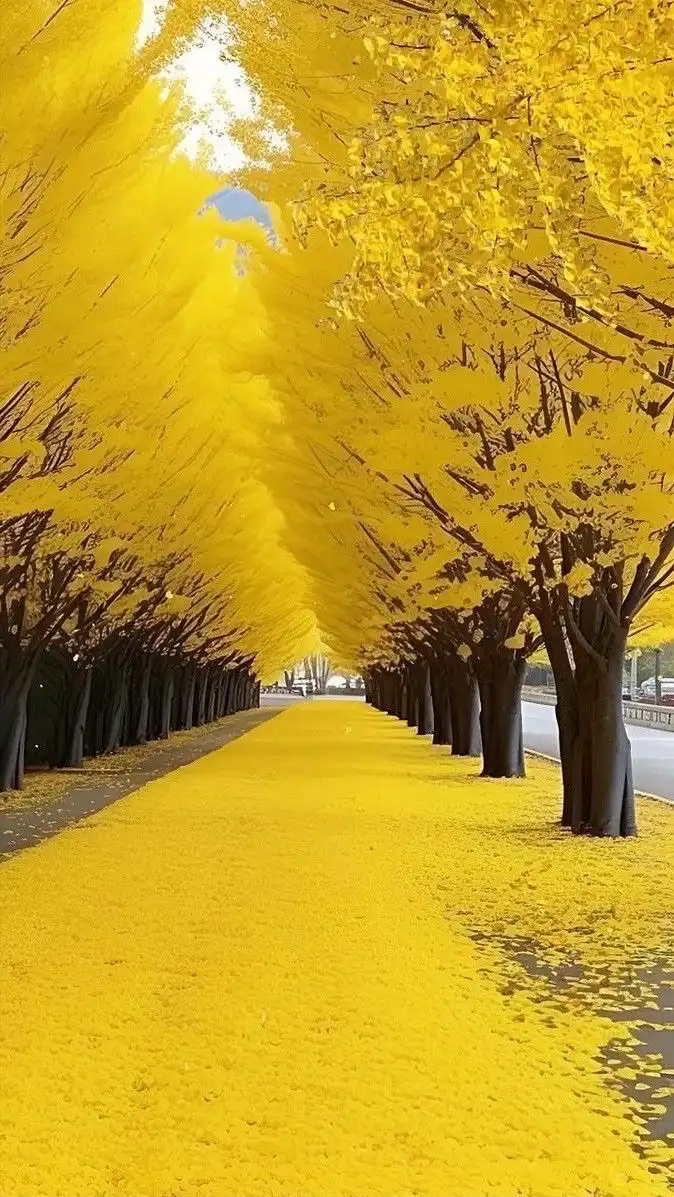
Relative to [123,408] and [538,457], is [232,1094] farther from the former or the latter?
[123,408]

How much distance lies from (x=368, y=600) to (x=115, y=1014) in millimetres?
23292

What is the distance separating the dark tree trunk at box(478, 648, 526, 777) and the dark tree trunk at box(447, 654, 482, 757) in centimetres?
490

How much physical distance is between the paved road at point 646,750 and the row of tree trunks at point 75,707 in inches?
371

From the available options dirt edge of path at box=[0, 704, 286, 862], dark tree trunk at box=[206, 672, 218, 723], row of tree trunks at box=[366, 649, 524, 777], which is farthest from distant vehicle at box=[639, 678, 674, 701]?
dirt edge of path at box=[0, 704, 286, 862]

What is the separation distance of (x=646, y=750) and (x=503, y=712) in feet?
34.9

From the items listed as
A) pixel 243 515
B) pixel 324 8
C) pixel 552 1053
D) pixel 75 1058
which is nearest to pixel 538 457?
pixel 324 8

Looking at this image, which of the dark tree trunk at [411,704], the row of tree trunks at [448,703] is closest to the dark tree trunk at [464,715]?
the row of tree trunks at [448,703]

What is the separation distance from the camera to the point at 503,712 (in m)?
20.1

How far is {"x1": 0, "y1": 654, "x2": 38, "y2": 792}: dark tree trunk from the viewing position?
61.6ft

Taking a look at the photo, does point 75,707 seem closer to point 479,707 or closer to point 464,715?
point 464,715

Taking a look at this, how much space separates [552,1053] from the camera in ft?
17.2

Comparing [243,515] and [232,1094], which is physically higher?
[243,515]

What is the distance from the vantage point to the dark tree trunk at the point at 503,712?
65.2ft

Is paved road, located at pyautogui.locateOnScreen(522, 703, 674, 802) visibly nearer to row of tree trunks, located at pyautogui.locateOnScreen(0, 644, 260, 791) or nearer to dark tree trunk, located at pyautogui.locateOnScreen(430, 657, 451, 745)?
dark tree trunk, located at pyautogui.locateOnScreen(430, 657, 451, 745)
